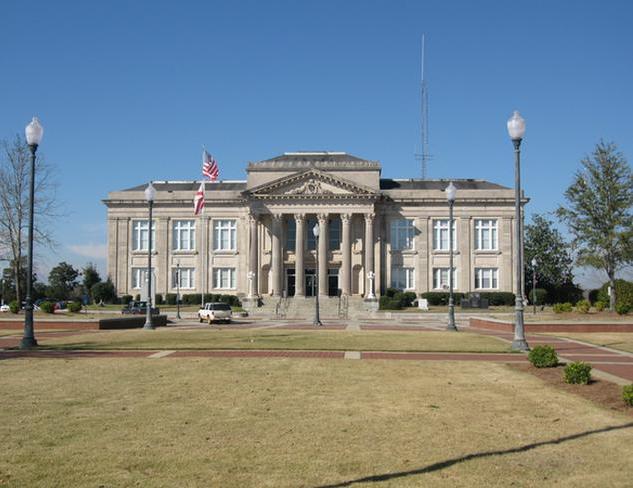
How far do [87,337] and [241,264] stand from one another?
4535 cm

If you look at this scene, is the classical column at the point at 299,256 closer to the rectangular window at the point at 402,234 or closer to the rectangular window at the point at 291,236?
the rectangular window at the point at 291,236

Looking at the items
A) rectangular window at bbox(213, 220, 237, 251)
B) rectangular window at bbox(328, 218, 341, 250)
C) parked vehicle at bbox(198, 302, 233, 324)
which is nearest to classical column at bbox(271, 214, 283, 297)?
rectangular window at bbox(328, 218, 341, 250)

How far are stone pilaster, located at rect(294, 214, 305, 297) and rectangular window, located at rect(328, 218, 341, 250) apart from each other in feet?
12.4

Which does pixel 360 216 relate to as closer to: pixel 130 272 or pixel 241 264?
pixel 241 264

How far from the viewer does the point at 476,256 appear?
72.5 m

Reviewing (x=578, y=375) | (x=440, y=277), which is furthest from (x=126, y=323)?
(x=440, y=277)

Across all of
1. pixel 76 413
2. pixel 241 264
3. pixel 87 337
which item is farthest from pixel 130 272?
pixel 76 413

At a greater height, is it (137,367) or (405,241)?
(405,241)

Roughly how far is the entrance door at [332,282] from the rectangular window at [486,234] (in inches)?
624

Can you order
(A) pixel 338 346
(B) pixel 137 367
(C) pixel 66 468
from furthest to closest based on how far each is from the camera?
(A) pixel 338 346 < (B) pixel 137 367 < (C) pixel 66 468

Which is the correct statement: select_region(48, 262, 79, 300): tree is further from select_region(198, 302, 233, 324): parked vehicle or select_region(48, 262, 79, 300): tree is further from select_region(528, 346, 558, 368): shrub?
select_region(528, 346, 558, 368): shrub

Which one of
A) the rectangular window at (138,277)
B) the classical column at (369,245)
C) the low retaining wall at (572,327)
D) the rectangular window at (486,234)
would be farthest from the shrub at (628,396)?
the rectangular window at (138,277)

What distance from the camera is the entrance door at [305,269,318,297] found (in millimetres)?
72625

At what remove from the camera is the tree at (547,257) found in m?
85.3
